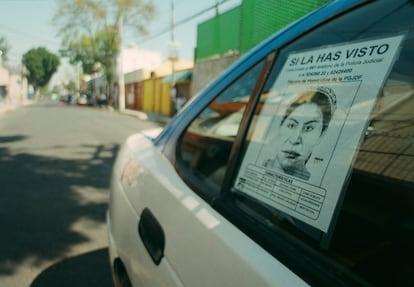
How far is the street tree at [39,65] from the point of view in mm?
88500

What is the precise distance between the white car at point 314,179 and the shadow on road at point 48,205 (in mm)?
1790

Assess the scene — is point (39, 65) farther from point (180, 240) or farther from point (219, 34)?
point (180, 240)

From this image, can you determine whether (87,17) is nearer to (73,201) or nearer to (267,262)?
(73,201)

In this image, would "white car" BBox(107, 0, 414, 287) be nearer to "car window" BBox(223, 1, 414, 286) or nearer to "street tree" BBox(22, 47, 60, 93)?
"car window" BBox(223, 1, 414, 286)

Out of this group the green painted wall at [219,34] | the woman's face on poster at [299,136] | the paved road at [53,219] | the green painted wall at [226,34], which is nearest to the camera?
the woman's face on poster at [299,136]

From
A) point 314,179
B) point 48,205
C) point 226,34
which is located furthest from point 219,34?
point 314,179

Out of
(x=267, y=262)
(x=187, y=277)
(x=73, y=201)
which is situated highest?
(x=267, y=262)

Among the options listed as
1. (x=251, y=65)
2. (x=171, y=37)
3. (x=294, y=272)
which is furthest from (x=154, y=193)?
(x=171, y=37)

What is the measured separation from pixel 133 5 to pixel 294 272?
35.5 m

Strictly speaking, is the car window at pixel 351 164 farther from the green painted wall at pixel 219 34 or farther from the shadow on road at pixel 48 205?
the green painted wall at pixel 219 34

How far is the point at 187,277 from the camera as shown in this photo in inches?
37.7

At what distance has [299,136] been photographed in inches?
38.0

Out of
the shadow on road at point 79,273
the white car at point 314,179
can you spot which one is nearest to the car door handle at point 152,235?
the white car at point 314,179

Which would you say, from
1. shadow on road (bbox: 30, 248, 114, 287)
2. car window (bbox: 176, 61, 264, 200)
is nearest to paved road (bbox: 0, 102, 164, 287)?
shadow on road (bbox: 30, 248, 114, 287)
